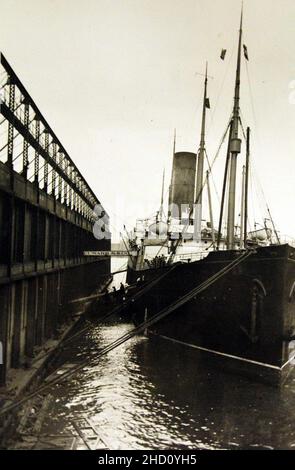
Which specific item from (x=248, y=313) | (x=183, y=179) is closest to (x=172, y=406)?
(x=248, y=313)

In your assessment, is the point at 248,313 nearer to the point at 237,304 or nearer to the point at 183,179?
the point at 237,304

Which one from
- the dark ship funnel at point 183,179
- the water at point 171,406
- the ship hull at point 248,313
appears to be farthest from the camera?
the dark ship funnel at point 183,179

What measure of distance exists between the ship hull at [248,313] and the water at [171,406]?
70cm

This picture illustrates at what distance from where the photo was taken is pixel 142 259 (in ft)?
80.0

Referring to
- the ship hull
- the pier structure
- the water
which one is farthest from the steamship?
the pier structure

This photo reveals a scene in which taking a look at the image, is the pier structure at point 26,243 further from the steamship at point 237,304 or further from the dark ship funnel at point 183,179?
the dark ship funnel at point 183,179

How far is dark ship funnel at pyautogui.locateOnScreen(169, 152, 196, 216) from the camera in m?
20.7

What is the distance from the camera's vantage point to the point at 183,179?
2111 cm

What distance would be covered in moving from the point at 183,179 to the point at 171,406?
14.2m

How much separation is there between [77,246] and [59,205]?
7134mm

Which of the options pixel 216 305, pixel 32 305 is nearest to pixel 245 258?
pixel 216 305

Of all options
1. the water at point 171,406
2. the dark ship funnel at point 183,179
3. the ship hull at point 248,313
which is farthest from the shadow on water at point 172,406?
the dark ship funnel at point 183,179

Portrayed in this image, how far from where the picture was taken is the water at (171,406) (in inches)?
292

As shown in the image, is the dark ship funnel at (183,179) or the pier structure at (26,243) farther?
the dark ship funnel at (183,179)
